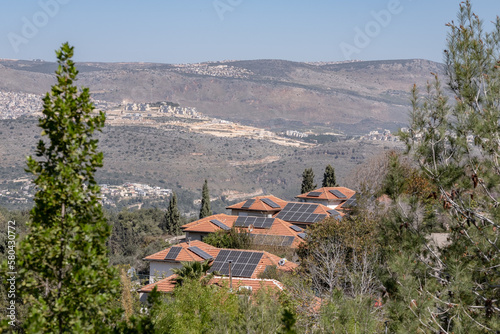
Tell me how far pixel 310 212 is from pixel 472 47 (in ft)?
121

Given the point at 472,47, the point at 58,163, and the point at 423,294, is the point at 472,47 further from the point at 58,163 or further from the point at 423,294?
the point at 58,163

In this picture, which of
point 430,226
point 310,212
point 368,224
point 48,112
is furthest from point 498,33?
point 310,212

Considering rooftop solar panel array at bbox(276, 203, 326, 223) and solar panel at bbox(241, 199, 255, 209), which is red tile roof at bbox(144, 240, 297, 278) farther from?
solar panel at bbox(241, 199, 255, 209)

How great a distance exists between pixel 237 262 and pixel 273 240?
9.08 meters

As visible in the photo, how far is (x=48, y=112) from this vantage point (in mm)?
6125

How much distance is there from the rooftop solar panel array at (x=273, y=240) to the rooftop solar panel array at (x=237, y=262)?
7075 millimetres

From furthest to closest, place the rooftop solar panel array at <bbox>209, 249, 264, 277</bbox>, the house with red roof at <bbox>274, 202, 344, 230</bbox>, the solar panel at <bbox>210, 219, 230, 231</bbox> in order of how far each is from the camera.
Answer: the house with red roof at <bbox>274, 202, 344, 230</bbox>, the solar panel at <bbox>210, 219, 230, 231</bbox>, the rooftop solar panel array at <bbox>209, 249, 264, 277</bbox>

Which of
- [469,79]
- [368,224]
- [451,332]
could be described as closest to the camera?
[451,332]

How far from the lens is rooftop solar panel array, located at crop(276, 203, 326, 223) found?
45.6 m

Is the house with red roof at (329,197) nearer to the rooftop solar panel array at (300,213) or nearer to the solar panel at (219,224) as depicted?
the rooftop solar panel array at (300,213)

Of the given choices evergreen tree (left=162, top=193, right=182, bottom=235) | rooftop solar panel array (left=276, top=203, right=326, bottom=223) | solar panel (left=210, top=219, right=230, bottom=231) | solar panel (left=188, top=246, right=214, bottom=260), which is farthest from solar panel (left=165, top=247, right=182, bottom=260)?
evergreen tree (left=162, top=193, right=182, bottom=235)

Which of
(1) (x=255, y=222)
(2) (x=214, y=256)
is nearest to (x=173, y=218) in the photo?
(1) (x=255, y=222)

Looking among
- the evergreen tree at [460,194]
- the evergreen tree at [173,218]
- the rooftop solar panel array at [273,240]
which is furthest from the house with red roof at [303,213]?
the evergreen tree at [460,194]

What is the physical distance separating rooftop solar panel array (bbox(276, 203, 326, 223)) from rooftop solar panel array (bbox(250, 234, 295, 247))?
537cm
